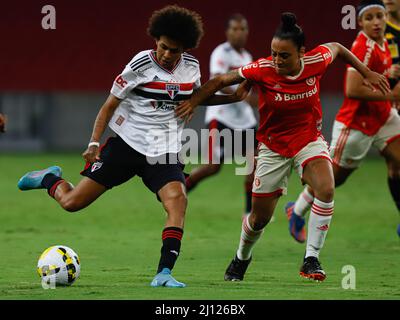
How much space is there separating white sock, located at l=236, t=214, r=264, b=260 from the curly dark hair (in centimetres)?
163

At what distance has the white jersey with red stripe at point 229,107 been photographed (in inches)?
573

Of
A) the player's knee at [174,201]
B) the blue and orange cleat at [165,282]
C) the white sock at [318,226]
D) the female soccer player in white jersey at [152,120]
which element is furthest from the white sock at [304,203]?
the blue and orange cleat at [165,282]

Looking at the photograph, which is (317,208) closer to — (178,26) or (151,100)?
(151,100)

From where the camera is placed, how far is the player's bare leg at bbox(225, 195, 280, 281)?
873 centimetres

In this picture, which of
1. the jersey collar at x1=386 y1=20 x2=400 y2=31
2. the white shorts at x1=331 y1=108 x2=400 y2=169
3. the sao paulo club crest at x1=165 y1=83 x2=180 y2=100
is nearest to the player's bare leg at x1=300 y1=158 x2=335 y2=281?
the sao paulo club crest at x1=165 y1=83 x2=180 y2=100

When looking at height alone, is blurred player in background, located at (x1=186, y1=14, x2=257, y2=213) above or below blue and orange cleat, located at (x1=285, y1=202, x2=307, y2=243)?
above

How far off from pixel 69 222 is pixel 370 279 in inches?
226

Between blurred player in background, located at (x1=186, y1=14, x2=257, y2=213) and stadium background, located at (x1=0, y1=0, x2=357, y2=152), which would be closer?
Result: blurred player in background, located at (x1=186, y1=14, x2=257, y2=213)

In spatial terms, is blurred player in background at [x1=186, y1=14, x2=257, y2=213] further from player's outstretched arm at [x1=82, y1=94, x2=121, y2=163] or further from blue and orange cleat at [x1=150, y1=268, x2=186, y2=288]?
blue and orange cleat at [x1=150, y1=268, x2=186, y2=288]

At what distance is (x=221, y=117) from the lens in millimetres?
14555

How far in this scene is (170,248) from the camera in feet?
26.4

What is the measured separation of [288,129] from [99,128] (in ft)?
5.26

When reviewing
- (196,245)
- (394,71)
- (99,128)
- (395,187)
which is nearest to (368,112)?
(394,71)

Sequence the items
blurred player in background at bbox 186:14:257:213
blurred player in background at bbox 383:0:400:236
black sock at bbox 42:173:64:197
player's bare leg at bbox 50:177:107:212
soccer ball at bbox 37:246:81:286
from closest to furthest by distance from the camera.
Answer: soccer ball at bbox 37:246:81:286 < player's bare leg at bbox 50:177:107:212 < black sock at bbox 42:173:64:197 < blurred player in background at bbox 383:0:400:236 < blurred player in background at bbox 186:14:257:213
